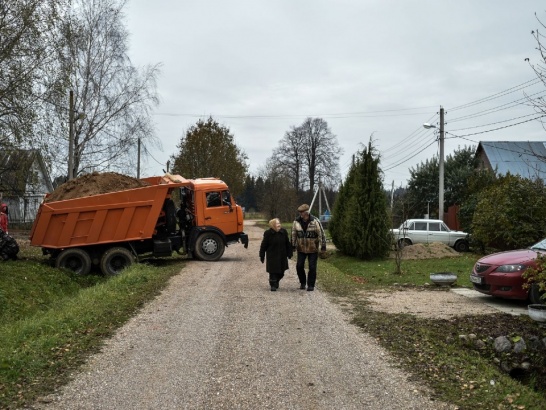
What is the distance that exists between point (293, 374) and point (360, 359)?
1002 mm

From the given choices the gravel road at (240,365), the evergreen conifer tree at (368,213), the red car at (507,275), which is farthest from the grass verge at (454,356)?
the evergreen conifer tree at (368,213)

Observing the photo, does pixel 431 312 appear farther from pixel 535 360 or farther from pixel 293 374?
pixel 293 374

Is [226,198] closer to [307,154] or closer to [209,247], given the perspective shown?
[209,247]

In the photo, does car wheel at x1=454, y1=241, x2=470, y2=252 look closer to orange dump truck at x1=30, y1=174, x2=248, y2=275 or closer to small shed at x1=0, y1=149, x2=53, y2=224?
orange dump truck at x1=30, y1=174, x2=248, y2=275

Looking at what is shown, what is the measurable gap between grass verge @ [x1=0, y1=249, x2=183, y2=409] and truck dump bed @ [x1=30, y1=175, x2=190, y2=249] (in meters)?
0.99

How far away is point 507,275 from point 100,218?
11.6 metres

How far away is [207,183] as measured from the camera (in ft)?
65.4

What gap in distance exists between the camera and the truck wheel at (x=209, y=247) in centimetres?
1928

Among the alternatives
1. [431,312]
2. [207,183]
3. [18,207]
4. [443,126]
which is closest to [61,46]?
[207,183]

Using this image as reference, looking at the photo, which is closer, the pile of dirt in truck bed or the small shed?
the pile of dirt in truck bed

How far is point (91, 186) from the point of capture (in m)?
17.6

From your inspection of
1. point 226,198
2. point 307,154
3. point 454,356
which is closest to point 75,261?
point 226,198

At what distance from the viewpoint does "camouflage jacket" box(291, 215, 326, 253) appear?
39.7 feet

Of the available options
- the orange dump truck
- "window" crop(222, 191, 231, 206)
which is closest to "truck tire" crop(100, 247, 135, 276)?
the orange dump truck
